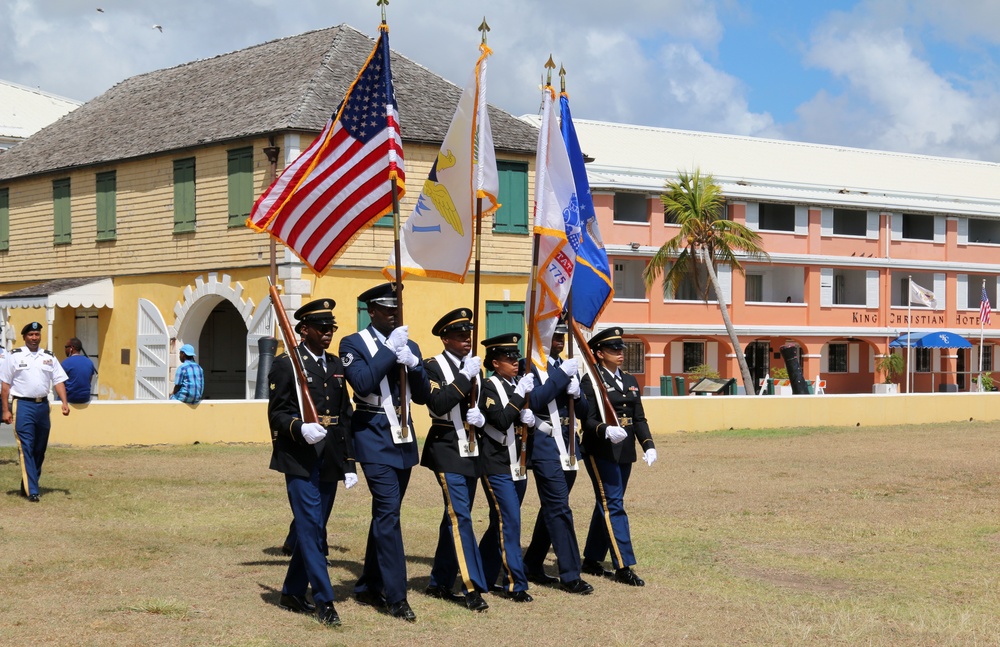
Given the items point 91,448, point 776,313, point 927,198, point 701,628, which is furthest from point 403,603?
point 927,198

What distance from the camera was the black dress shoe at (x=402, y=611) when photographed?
805cm

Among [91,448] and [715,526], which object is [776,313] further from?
[715,526]

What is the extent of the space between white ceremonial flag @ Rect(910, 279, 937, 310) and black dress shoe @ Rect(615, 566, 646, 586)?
3776 centimetres

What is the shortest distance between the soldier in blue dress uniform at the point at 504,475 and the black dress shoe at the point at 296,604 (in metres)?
1.35

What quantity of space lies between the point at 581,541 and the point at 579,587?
2.22 meters

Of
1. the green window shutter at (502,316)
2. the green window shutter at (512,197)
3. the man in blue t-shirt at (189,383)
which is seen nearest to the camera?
the man in blue t-shirt at (189,383)

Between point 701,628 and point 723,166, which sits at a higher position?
point 723,166

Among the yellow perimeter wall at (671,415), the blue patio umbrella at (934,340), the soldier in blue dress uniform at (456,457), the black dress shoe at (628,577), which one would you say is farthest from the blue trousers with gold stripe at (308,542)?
the blue patio umbrella at (934,340)

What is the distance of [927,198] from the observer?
159 feet

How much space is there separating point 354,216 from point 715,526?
494 centimetres

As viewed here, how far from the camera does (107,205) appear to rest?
28.7 meters

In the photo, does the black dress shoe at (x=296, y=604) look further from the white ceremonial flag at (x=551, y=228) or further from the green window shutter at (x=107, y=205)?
the green window shutter at (x=107, y=205)

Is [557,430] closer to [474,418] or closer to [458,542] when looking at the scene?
[474,418]

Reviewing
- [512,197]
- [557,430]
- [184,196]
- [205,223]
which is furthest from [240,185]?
[557,430]
